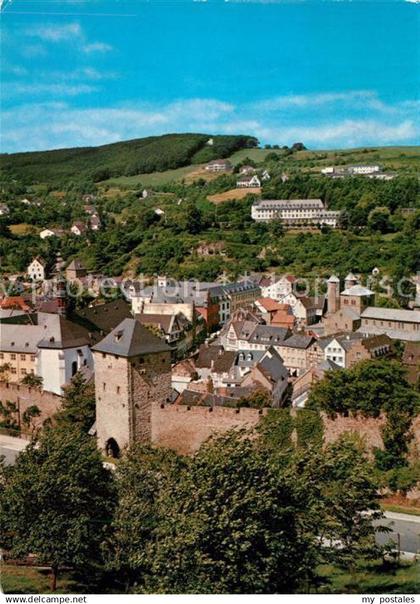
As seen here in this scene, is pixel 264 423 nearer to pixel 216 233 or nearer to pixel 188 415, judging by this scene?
pixel 188 415

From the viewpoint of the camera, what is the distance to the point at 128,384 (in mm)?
16469

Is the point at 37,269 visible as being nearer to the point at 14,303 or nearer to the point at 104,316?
the point at 14,303

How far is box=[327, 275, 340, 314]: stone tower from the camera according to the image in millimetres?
37250

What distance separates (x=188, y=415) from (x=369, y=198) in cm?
3967

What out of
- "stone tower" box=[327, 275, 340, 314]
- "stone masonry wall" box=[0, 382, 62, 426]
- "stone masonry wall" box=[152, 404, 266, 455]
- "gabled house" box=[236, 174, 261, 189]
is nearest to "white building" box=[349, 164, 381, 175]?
"gabled house" box=[236, 174, 261, 189]

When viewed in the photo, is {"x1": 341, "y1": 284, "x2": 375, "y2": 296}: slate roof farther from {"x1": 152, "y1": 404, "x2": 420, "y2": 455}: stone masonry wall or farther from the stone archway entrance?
the stone archway entrance

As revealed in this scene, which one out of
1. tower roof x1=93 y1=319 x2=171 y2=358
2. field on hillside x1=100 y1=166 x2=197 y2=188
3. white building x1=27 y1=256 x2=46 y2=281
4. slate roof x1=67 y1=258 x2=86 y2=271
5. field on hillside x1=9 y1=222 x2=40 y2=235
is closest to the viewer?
tower roof x1=93 y1=319 x2=171 y2=358

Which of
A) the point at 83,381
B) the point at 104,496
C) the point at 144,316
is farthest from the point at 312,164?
the point at 104,496

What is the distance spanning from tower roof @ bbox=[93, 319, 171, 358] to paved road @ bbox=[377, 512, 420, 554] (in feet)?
19.4

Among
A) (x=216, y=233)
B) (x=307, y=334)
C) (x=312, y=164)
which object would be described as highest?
(x=312, y=164)

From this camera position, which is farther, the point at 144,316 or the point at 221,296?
the point at 221,296

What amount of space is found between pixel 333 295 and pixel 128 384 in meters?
22.4

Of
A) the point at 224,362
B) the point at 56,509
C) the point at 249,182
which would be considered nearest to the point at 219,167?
the point at 249,182

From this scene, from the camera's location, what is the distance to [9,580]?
9828 mm
